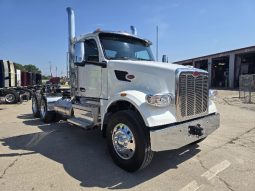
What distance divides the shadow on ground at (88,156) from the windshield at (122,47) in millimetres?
2159

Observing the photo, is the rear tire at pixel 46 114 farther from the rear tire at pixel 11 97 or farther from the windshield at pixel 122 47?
the rear tire at pixel 11 97

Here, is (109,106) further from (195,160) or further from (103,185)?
(195,160)

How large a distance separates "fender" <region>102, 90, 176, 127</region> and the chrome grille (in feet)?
0.76

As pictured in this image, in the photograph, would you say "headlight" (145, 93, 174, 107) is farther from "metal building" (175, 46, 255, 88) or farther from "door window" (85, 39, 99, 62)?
"metal building" (175, 46, 255, 88)

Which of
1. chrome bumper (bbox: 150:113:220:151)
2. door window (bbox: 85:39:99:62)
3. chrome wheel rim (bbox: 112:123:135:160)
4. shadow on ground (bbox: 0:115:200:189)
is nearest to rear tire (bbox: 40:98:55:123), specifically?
shadow on ground (bbox: 0:115:200:189)

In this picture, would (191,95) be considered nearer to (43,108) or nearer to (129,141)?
(129,141)

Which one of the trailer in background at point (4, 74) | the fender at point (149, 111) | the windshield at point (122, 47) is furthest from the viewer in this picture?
the trailer in background at point (4, 74)

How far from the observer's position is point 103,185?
3.97 metres

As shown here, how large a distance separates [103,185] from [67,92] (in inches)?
203

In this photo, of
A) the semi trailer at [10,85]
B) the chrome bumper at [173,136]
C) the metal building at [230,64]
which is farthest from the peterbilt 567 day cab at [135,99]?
the metal building at [230,64]

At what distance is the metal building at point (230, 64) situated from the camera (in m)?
34.8

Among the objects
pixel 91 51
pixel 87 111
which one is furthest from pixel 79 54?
pixel 87 111

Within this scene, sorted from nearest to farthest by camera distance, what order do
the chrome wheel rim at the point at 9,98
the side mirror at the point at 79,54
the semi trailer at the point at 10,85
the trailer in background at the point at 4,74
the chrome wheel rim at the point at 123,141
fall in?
the chrome wheel rim at the point at 123,141, the side mirror at the point at 79,54, the trailer in background at the point at 4,74, the semi trailer at the point at 10,85, the chrome wheel rim at the point at 9,98

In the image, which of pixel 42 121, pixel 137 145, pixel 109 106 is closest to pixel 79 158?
pixel 109 106
